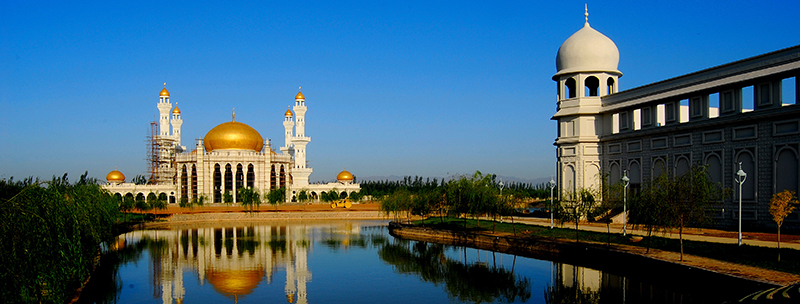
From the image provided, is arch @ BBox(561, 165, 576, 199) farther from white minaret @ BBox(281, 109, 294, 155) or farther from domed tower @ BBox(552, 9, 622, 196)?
white minaret @ BBox(281, 109, 294, 155)

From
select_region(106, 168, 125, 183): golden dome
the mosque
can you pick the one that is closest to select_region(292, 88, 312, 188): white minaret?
the mosque

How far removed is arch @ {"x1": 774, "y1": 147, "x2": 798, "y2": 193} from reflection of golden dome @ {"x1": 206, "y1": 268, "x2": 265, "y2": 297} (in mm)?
20860

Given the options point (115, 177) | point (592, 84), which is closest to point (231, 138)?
point (115, 177)

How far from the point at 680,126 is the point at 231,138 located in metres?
58.0

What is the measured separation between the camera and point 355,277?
22.2 metres

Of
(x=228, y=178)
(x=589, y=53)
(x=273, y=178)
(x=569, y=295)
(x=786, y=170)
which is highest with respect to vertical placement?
(x=589, y=53)

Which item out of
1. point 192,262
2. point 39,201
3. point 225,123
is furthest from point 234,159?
point 39,201

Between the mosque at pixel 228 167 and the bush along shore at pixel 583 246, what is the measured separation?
43237 mm

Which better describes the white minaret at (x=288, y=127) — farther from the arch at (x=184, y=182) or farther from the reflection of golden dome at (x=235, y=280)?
the reflection of golden dome at (x=235, y=280)

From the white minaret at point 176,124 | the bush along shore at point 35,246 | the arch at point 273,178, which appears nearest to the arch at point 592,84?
the bush along shore at point 35,246

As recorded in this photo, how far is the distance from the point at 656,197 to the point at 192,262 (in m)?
18.4

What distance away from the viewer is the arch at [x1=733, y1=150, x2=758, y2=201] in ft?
87.4

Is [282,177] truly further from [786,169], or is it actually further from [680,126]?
[786,169]

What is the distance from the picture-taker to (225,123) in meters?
79.1
